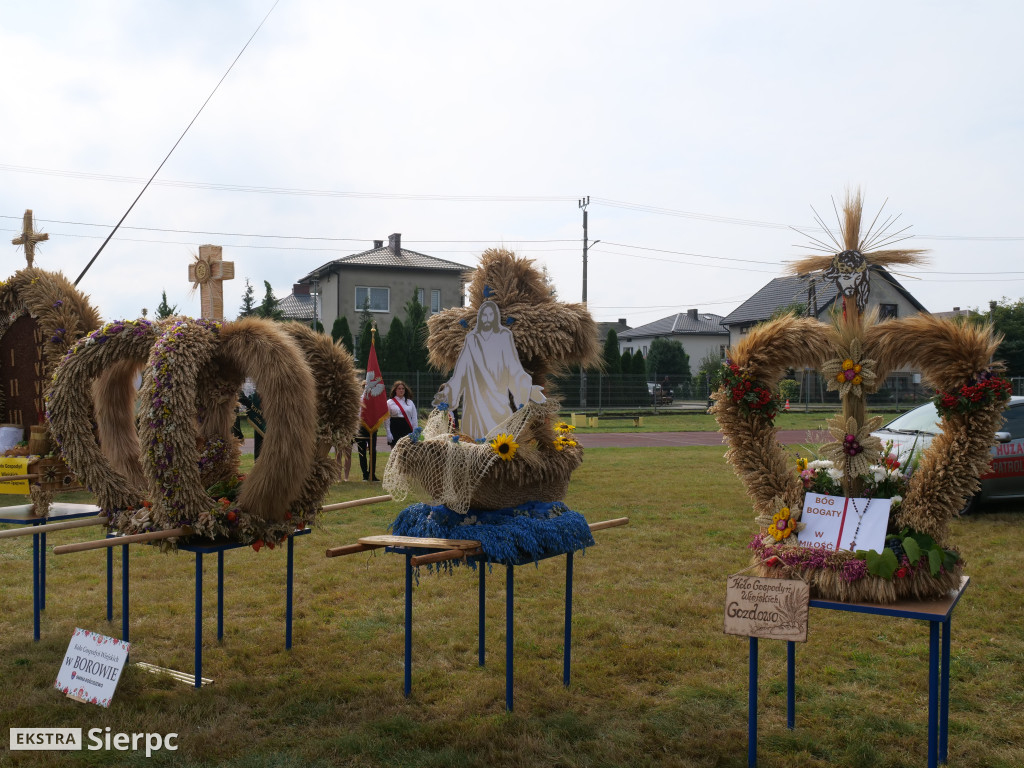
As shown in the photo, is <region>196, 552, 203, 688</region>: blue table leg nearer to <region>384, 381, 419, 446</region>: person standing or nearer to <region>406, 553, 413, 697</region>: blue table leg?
<region>406, 553, 413, 697</region>: blue table leg

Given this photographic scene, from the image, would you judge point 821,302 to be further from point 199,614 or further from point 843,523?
point 199,614

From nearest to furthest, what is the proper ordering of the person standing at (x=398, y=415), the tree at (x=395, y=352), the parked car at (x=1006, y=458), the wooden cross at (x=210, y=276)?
the wooden cross at (x=210, y=276)
the parked car at (x=1006, y=458)
the person standing at (x=398, y=415)
the tree at (x=395, y=352)

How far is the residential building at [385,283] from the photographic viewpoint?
3234 cm

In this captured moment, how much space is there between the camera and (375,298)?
33.1 metres

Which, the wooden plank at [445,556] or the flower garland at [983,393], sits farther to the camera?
the wooden plank at [445,556]

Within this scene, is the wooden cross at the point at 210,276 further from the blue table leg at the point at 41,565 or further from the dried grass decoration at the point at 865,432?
the dried grass decoration at the point at 865,432

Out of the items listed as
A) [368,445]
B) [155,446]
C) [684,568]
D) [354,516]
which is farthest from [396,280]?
[155,446]

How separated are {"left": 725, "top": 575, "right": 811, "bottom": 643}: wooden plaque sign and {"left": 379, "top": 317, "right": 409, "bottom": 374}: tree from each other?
2444 centimetres

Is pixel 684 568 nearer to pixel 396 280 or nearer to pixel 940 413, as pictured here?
pixel 940 413

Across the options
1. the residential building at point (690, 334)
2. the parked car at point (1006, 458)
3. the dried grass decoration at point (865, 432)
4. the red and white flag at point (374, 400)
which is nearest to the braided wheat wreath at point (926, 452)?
the dried grass decoration at point (865, 432)

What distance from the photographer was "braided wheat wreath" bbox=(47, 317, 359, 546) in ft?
13.0

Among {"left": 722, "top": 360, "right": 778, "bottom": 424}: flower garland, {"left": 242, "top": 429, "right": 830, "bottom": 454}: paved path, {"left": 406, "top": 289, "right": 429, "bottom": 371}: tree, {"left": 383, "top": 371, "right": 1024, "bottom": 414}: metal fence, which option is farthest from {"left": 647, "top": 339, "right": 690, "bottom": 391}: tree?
{"left": 722, "top": 360, "right": 778, "bottom": 424}: flower garland

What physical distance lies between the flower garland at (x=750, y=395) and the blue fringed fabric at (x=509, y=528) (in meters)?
1.09

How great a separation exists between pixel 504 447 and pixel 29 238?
391 cm
